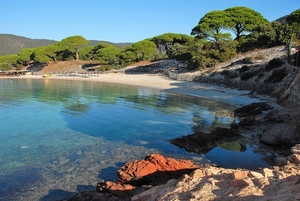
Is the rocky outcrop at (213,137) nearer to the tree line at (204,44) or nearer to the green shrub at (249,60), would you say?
the green shrub at (249,60)

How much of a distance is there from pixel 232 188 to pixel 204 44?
1778 inches

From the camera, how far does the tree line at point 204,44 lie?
1543 inches

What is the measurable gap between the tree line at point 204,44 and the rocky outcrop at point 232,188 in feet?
104

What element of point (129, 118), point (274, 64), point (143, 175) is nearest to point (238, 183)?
point (143, 175)

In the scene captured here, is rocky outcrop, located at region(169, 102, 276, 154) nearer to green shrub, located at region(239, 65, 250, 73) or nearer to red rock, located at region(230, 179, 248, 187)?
red rock, located at region(230, 179, 248, 187)

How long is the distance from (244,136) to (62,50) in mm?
67089

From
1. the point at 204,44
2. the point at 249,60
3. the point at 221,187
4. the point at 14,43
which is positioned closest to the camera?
the point at 221,187

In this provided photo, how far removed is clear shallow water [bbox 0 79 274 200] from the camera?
9.02m

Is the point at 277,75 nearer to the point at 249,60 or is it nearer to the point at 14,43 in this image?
the point at 249,60

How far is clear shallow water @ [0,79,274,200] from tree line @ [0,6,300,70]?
65.3 ft

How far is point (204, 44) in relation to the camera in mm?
48062

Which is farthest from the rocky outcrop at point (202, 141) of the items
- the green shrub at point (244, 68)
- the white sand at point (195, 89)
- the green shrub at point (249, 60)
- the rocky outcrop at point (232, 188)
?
the green shrub at point (249, 60)

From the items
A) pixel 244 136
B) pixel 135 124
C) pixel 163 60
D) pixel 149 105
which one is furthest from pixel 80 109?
pixel 163 60

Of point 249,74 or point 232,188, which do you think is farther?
point 249,74
